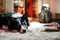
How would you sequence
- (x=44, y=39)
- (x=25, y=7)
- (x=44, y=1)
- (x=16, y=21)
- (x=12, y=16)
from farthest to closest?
(x=25, y=7)
(x=44, y=1)
(x=12, y=16)
(x=16, y=21)
(x=44, y=39)

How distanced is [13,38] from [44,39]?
0.71 meters

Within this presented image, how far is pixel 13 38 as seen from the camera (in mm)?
3451

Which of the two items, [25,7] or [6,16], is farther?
[25,7]

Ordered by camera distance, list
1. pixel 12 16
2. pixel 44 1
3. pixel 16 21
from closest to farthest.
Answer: pixel 16 21, pixel 12 16, pixel 44 1

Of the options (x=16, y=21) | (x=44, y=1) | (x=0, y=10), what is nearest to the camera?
(x=16, y=21)

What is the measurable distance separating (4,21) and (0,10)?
1218 mm

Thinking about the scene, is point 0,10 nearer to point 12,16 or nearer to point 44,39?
point 12,16

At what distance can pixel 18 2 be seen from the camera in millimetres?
7254

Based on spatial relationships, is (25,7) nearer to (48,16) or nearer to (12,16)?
(48,16)

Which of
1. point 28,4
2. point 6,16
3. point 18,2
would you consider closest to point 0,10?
point 6,16

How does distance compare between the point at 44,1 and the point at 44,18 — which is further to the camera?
the point at 44,1

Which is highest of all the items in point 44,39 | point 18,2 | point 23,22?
point 18,2

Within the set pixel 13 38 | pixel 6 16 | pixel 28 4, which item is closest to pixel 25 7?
pixel 28 4

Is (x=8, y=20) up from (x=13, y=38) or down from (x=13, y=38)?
up
